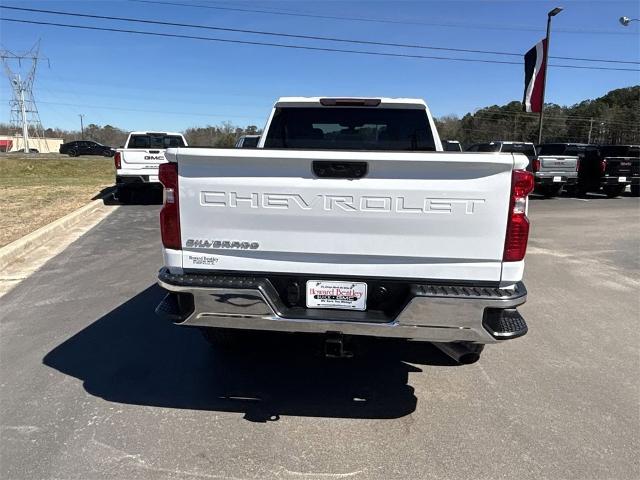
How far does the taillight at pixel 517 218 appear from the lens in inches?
114

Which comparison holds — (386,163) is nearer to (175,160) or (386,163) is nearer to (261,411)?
(175,160)

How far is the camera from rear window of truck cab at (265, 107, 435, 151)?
203 inches

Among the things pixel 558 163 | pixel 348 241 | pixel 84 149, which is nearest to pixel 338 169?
pixel 348 241

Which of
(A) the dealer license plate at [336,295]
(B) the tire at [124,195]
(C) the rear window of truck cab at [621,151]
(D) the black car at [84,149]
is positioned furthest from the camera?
(D) the black car at [84,149]

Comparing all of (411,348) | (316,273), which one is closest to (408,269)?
(316,273)

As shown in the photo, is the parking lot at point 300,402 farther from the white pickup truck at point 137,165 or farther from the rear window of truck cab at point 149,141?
the rear window of truck cab at point 149,141

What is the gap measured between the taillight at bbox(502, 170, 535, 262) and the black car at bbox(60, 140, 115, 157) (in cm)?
5540

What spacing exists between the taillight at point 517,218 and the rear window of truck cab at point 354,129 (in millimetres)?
2256

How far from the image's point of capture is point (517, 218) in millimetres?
2926

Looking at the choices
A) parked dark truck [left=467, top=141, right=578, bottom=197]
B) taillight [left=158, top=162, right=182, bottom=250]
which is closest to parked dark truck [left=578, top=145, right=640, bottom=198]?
parked dark truck [left=467, top=141, right=578, bottom=197]

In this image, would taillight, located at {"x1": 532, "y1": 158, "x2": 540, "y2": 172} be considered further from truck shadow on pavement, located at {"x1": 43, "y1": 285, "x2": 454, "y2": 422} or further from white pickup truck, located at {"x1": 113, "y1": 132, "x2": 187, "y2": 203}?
truck shadow on pavement, located at {"x1": 43, "y1": 285, "x2": 454, "y2": 422}

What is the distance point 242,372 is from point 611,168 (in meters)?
19.3

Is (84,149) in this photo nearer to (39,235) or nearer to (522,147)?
(522,147)

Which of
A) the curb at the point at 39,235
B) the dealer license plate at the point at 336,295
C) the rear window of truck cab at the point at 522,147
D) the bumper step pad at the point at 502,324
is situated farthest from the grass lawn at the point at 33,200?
the rear window of truck cab at the point at 522,147
